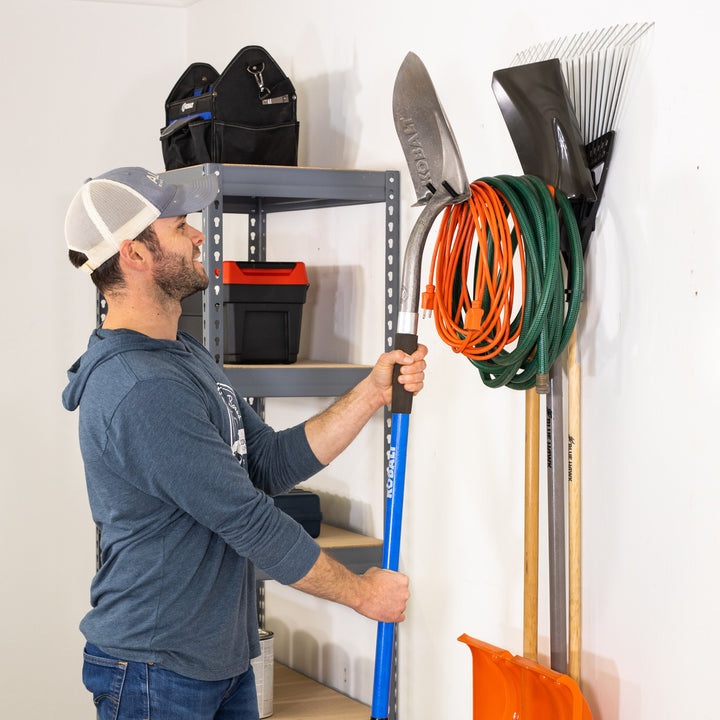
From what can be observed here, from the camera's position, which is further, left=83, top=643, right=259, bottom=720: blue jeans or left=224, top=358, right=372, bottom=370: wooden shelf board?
left=224, top=358, right=372, bottom=370: wooden shelf board

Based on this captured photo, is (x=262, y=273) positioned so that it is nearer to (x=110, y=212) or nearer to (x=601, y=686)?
(x=110, y=212)

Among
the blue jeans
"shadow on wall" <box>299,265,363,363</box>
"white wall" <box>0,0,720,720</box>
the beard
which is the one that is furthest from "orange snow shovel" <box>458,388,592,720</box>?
"shadow on wall" <box>299,265,363,363</box>

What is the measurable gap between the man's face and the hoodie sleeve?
28cm

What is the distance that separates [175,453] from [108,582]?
0.34m

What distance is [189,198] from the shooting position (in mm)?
2049

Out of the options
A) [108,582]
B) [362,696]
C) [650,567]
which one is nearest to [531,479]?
[650,567]

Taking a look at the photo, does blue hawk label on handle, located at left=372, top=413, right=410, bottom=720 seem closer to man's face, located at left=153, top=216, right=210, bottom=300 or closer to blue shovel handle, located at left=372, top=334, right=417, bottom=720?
blue shovel handle, located at left=372, top=334, right=417, bottom=720

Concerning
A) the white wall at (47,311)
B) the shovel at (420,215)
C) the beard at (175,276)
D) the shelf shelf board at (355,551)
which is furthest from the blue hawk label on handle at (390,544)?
the white wall at (47,311)

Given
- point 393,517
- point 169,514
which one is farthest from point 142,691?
point 393,517

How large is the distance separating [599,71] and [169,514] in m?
1.20

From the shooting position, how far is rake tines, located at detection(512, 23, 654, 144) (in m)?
1.86

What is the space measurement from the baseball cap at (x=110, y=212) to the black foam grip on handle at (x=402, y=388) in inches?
22.1

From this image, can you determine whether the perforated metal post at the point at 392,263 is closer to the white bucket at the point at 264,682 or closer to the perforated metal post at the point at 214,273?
the white bucket at the point at 264,682

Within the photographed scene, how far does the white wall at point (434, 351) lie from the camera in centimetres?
178
